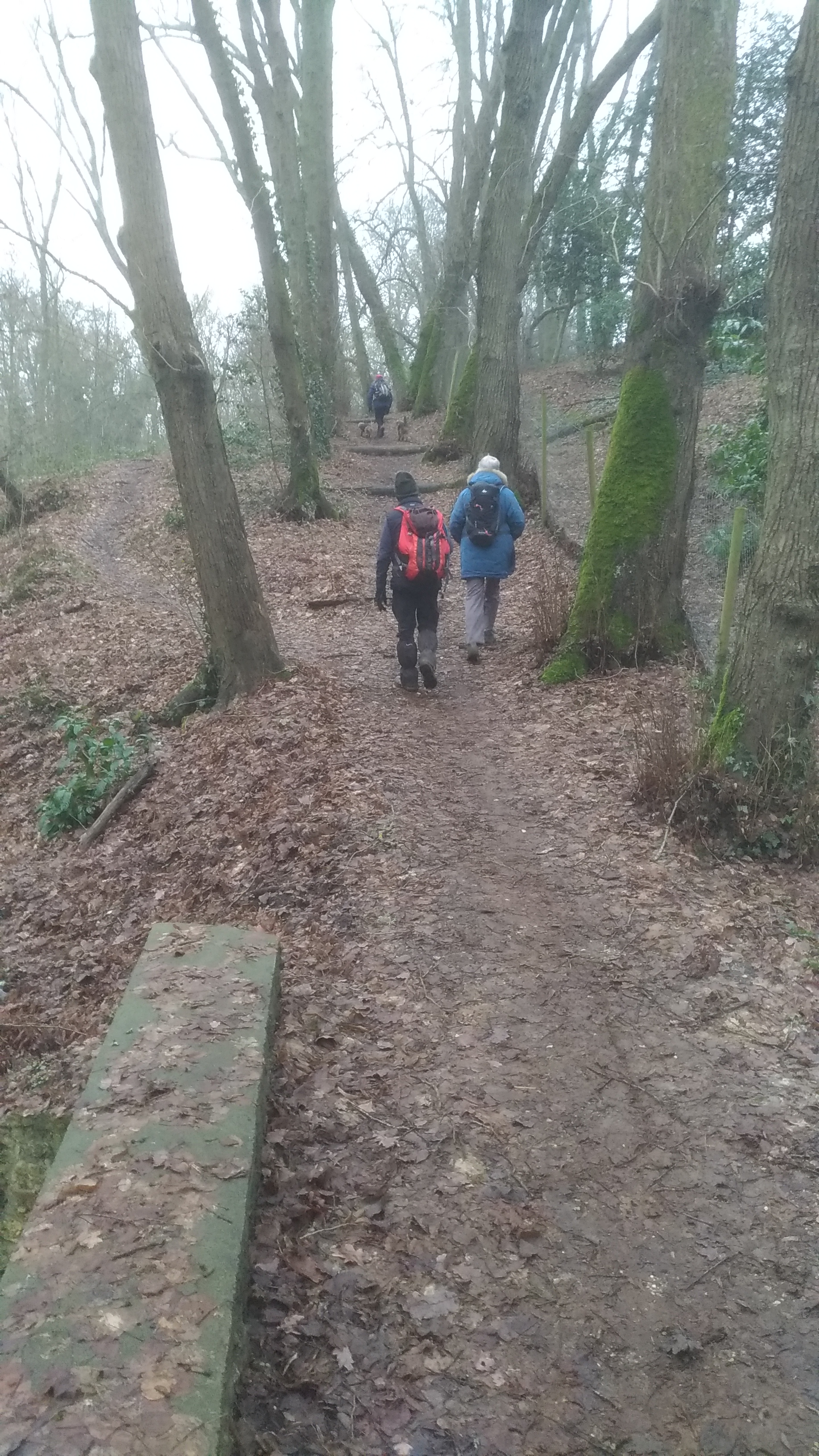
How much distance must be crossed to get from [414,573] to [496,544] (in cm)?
132

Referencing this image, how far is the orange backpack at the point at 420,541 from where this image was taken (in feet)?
26.9

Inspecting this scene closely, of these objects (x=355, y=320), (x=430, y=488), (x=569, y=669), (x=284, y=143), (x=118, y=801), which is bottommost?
(x=118, y=801)

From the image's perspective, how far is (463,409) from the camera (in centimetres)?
1981

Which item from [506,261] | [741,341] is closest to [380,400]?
[506,261]

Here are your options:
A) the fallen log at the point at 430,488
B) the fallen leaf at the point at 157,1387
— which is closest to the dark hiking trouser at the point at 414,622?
the fallen leaf at the point at 157,1387

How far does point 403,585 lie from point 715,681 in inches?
130

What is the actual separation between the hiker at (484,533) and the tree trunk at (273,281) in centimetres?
708

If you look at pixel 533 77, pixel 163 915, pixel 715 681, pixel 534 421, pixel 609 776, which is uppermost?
pixel 533 77

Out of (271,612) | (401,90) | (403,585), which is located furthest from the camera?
(401,90)

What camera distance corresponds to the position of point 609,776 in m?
6.43

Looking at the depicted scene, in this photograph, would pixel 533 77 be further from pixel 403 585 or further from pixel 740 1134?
pixel 740 1134

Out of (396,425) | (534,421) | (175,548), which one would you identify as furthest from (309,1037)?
(396,425)

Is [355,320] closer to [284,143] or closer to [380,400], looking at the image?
[380,400]

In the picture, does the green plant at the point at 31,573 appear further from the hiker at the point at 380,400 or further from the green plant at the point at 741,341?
the hiker at the point at 380,400
